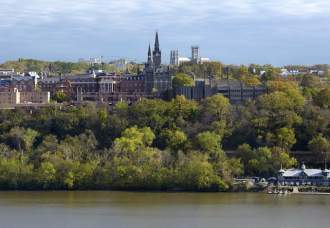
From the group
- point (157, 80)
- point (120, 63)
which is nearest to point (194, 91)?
point (157, 80)

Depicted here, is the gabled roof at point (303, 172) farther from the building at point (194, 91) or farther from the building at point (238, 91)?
the building at point (194, 91)

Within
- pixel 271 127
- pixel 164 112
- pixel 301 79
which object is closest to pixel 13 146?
pixel 164 112

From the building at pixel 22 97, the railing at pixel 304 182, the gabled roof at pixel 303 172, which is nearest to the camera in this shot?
the railing at pixel 304 182

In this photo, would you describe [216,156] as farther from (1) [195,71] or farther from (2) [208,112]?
(1) [195,71]

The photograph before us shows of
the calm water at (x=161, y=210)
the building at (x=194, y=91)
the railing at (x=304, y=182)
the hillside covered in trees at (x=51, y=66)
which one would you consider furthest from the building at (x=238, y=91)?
the hillside covered in trees at (x=51, y=66)

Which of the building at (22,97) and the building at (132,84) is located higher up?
the building at (132,84)

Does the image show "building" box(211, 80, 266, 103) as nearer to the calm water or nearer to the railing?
the railing
